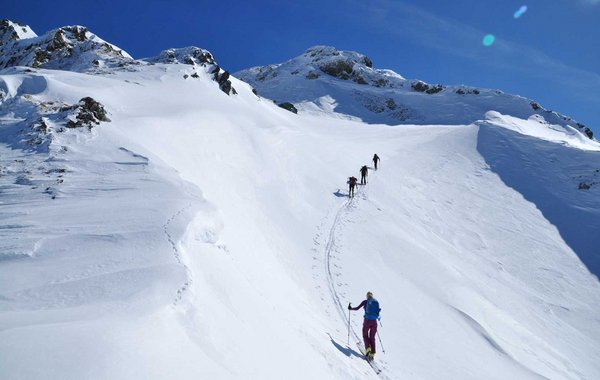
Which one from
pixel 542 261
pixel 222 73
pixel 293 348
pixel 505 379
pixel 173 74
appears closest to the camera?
pixel 293 348

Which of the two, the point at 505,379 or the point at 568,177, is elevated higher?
the point at 568,177

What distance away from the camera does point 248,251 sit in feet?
42.6

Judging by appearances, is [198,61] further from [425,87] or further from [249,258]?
[425,87]

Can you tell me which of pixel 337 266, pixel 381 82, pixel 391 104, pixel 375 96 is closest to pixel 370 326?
pixel 337 266

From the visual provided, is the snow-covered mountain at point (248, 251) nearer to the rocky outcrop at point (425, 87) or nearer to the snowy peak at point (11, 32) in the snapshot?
the snowy peak at point (11, 32)

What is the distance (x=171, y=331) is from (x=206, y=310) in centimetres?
112

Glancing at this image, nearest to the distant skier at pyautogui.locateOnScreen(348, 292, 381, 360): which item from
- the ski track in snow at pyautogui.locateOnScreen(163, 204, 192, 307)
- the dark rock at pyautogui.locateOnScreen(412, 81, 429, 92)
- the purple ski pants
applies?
the purple ski pants

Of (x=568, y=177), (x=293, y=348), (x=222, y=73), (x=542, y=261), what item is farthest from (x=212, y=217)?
(x=568, y=177)

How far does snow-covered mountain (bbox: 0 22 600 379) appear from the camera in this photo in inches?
260

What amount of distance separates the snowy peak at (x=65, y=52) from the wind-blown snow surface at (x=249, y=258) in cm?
898

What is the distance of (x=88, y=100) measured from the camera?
20.0 meters

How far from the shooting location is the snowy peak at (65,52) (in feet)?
140

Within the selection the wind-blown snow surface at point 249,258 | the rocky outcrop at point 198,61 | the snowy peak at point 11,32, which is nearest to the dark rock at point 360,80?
the rocky outcrop at point 198,61

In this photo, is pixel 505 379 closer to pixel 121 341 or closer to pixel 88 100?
pixel 121 341
